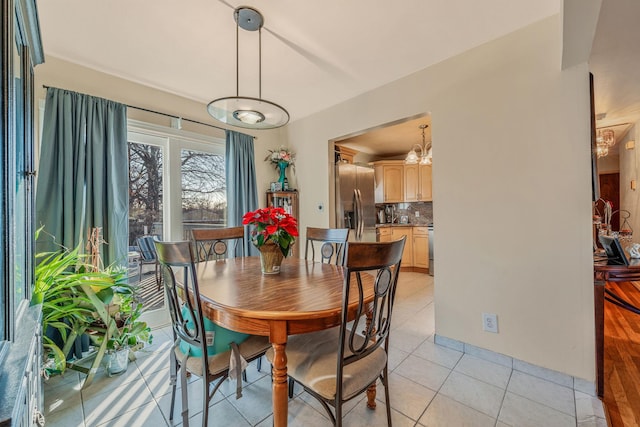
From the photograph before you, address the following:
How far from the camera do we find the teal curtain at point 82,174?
210 cm

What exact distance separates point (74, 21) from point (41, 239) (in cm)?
164

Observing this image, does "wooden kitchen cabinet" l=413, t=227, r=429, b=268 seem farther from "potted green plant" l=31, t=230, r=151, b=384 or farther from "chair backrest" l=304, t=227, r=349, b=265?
"potted green plant" l=31, t=230, r=151, b=384

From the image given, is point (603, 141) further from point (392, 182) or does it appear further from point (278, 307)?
point (278, 307)

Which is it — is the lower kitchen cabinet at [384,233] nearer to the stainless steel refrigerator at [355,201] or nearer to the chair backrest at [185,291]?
the stainless steel refrigerator at [355,201]

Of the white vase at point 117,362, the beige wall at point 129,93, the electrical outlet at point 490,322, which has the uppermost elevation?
the beige wall at point 129,93

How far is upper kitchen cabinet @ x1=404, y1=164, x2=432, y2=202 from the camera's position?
514 centimetres

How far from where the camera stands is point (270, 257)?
5.77 feet

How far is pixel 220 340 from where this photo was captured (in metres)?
1.42

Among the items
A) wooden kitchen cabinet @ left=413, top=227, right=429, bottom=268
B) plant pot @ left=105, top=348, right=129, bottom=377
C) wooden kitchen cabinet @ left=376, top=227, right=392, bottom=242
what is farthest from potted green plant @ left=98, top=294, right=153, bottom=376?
wooden kitchen cabinet @ left=413, top=227, right=429, bottom=268

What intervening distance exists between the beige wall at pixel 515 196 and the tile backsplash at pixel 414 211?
10.9 ft

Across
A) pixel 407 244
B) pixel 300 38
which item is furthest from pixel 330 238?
pixel 407 244

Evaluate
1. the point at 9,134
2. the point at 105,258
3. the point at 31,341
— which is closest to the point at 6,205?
the point at 9,134

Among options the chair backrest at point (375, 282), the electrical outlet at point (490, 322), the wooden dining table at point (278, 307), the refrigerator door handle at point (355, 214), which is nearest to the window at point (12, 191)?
the wooden dining table at point (278, 307)

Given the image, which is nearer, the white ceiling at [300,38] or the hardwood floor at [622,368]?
the hardwood floor at [622,368]
